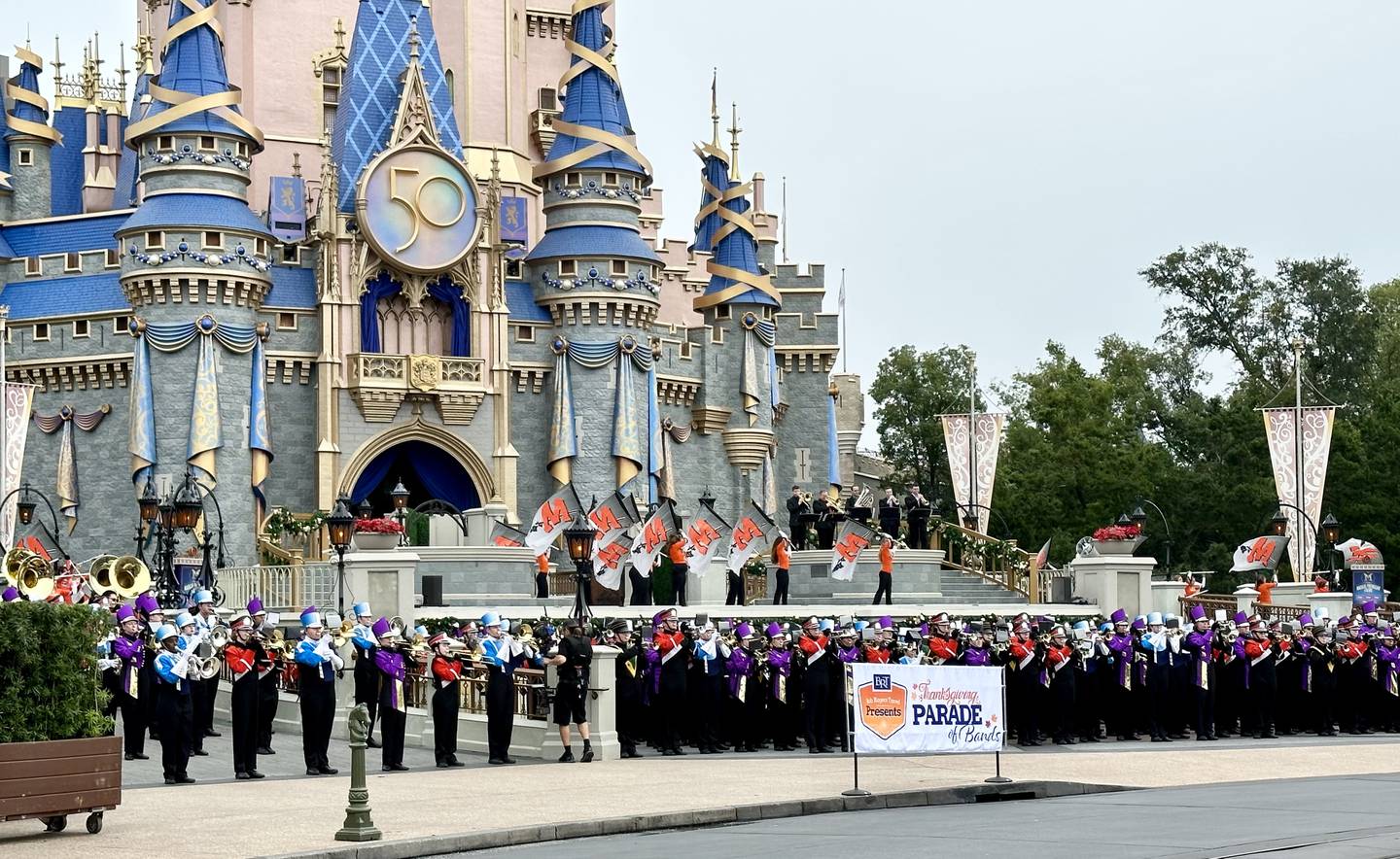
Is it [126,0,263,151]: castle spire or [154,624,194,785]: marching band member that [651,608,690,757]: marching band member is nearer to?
[154,624,194,785]: marching band member

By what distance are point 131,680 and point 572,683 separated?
5.13 meters

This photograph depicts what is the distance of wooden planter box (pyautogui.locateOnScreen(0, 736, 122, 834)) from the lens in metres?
16.6

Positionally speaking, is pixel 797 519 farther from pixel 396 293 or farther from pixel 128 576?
pixel 128 576

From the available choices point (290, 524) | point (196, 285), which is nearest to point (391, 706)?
point (290, 524)

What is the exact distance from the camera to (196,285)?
50.6 meters

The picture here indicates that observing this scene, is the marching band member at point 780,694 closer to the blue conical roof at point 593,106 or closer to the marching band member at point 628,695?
the marching band member at point 628,695

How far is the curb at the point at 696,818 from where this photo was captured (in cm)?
1630

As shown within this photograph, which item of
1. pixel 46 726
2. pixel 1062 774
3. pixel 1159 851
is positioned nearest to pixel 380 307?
pixel 1062 774

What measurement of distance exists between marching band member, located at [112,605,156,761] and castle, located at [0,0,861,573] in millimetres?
25200

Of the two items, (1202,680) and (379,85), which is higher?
(379,85)

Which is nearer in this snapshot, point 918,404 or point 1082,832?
point 1082,832

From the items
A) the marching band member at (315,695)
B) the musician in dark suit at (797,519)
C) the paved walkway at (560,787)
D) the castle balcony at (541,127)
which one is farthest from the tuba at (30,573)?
the castle balcony at (541,127)

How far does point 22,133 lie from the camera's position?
6050cm

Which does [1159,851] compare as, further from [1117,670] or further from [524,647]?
[1117,670]
